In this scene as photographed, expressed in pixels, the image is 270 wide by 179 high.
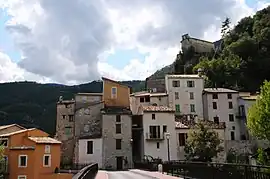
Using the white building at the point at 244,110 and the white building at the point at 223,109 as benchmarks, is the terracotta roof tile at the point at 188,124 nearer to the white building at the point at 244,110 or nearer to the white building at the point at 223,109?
the white building at the point at 223,109

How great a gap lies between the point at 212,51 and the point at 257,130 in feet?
214

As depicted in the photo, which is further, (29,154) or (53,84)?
(53,84)

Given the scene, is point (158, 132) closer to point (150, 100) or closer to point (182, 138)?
point (182, 138)

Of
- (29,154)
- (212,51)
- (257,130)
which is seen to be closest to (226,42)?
(212,51)

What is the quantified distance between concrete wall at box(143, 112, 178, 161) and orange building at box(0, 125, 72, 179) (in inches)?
494

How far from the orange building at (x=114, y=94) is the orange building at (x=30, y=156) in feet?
40.4

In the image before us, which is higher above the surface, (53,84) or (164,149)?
(53,84)

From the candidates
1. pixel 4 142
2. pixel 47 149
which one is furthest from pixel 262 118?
pixel 4 142

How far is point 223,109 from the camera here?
63.6 m

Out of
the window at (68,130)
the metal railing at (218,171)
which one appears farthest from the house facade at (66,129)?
the metal railing at (218,171)

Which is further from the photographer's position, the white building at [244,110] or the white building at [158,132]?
the white building at [244,110]

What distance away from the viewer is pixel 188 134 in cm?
5212

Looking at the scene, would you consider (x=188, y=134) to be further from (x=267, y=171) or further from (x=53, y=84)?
(x=53, y=84)

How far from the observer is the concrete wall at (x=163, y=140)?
5247 centimetres
